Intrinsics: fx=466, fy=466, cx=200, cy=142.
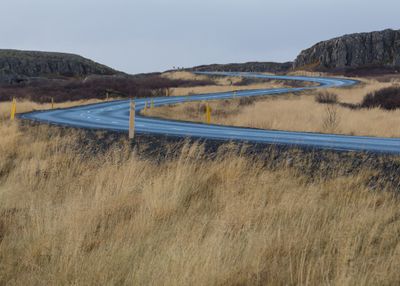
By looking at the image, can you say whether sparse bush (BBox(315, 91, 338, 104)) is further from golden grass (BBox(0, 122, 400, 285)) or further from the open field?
golden grass (BBox(0, 122, 400, 285))

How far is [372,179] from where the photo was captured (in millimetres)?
6840

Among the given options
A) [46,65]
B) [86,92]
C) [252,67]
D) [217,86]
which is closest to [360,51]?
[252,67]

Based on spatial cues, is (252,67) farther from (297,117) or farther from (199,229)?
(199,229)

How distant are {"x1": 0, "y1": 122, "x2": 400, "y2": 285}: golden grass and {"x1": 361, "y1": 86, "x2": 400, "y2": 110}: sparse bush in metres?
19.9

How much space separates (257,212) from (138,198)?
156cm

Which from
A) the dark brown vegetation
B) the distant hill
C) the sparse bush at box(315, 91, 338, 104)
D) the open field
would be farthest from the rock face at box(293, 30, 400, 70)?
the open field

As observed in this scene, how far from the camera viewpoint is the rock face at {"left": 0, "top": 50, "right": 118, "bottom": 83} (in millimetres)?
90562

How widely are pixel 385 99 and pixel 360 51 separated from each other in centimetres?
6080

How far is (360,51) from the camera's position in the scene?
271ft

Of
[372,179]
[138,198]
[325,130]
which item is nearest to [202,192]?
[138,198]

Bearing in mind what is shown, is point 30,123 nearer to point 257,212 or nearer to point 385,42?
point 257,212

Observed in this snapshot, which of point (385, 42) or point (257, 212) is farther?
point (385, 42)

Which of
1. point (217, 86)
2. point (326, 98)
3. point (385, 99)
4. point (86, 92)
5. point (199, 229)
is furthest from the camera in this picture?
point (217, 86)

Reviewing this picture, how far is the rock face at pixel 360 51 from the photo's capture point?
263 feet
